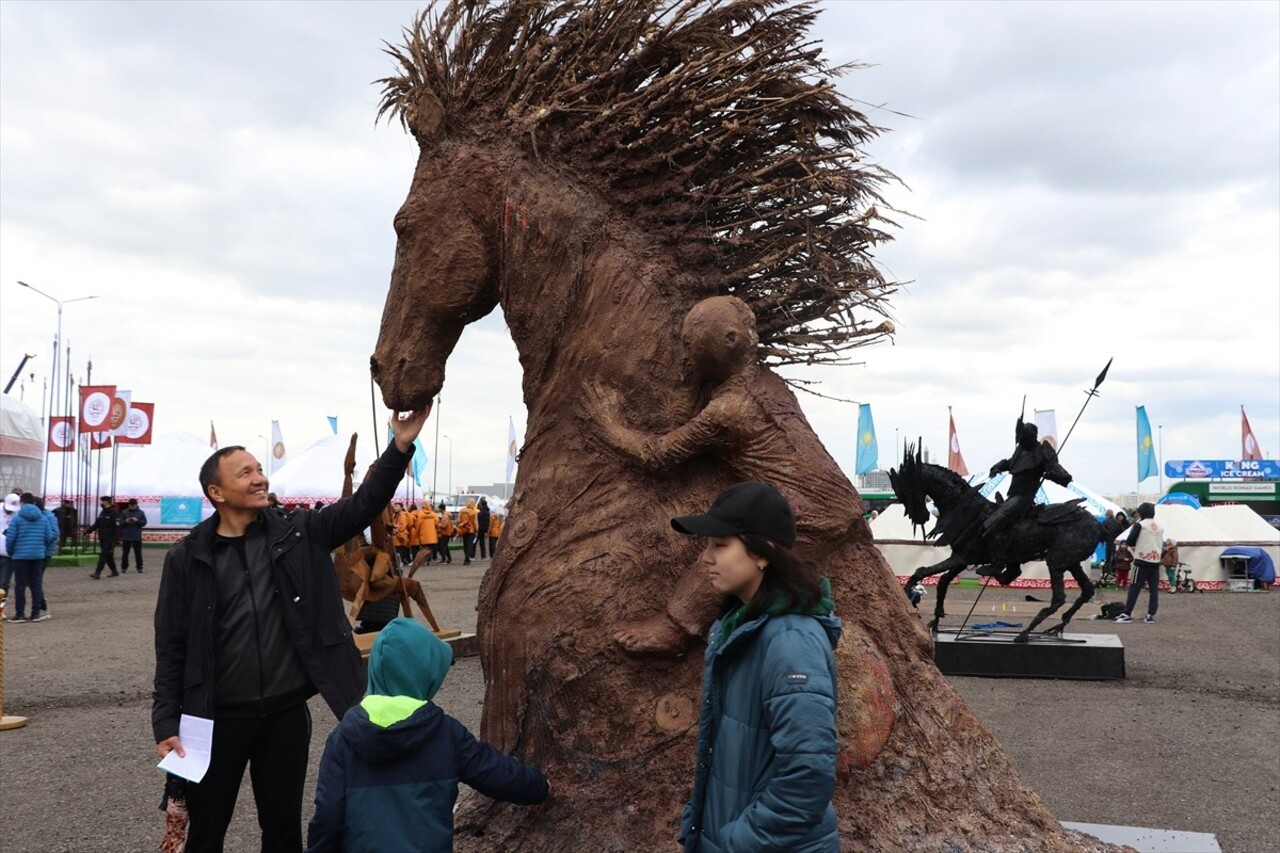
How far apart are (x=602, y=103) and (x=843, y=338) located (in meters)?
1.08

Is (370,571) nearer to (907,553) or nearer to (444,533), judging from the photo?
(907,553)

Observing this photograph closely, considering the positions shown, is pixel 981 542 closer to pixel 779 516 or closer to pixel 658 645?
pixel 658 645

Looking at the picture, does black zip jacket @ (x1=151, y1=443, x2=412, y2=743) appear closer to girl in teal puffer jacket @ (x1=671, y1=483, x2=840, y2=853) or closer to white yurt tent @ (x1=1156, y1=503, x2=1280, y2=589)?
girl in teal puffer jacket @ (x1=671, y1=483, x2=840, y2=853)

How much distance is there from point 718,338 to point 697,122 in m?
0.74

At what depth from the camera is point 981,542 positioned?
9859 mm

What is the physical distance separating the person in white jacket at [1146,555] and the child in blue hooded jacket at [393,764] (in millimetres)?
12589

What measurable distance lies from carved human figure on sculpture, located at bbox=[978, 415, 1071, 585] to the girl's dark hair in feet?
26.5

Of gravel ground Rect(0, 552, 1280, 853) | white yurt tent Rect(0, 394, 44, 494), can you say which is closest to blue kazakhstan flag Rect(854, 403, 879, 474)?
gravel ground Rect(0, 552, 1280, 853)

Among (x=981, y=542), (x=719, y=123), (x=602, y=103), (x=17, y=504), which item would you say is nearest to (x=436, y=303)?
(x=602, y=103)

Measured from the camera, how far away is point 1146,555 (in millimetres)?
13188

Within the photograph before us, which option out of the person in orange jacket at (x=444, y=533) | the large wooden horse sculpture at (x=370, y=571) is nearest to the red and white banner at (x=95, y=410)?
the person in orange jacket at (x=444, y=533)

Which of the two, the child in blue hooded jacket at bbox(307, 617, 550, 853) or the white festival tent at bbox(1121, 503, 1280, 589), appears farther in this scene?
the white festival tent at bbox(1121, 503, 1280, 589)

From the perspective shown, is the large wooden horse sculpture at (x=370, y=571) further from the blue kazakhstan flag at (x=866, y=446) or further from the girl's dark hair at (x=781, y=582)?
the blue kazakhstan flag at (x=866, y=446)

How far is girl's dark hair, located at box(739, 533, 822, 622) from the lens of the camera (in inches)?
75.5
